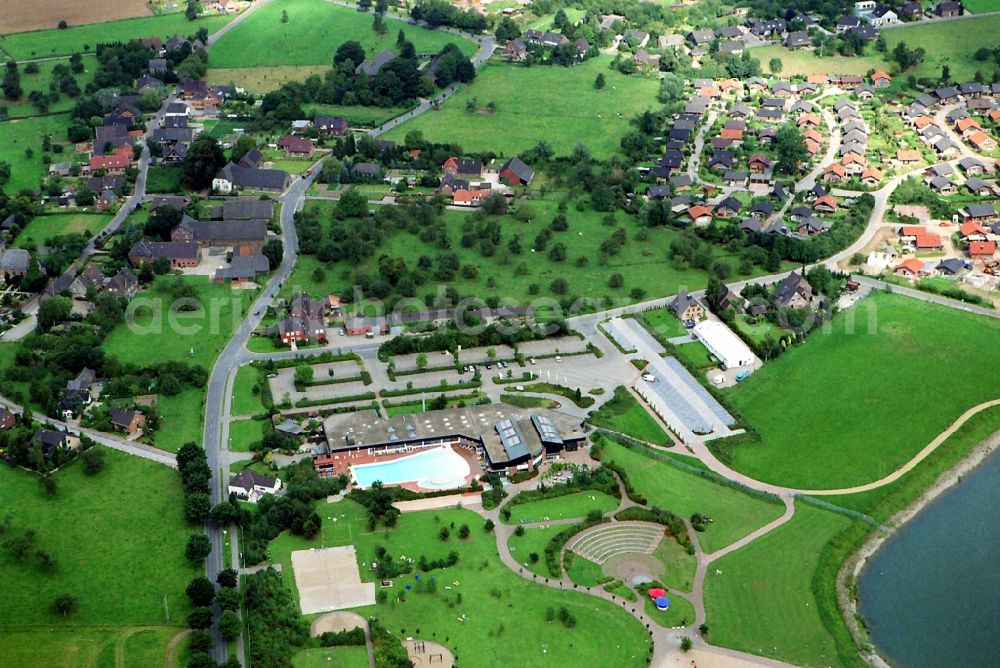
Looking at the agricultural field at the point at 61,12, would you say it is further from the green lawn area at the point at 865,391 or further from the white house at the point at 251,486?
the green lawn area at the point at 865,391

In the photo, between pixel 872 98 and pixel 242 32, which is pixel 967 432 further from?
pixel 242 32

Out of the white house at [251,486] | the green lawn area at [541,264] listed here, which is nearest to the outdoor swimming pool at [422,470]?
the white house at [251,486]

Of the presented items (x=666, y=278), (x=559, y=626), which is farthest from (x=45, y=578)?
(x=666, y=278)

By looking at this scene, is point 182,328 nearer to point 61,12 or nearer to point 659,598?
point 659,598

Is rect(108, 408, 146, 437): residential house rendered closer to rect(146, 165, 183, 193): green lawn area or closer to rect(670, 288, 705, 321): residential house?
rect(670, 288, 705, 321): residential house

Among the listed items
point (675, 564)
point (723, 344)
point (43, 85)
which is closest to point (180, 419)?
point (675, 564)

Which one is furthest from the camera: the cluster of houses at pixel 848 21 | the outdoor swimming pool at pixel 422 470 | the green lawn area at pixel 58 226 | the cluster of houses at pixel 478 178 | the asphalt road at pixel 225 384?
the cluster of houses at pixel 848 21
